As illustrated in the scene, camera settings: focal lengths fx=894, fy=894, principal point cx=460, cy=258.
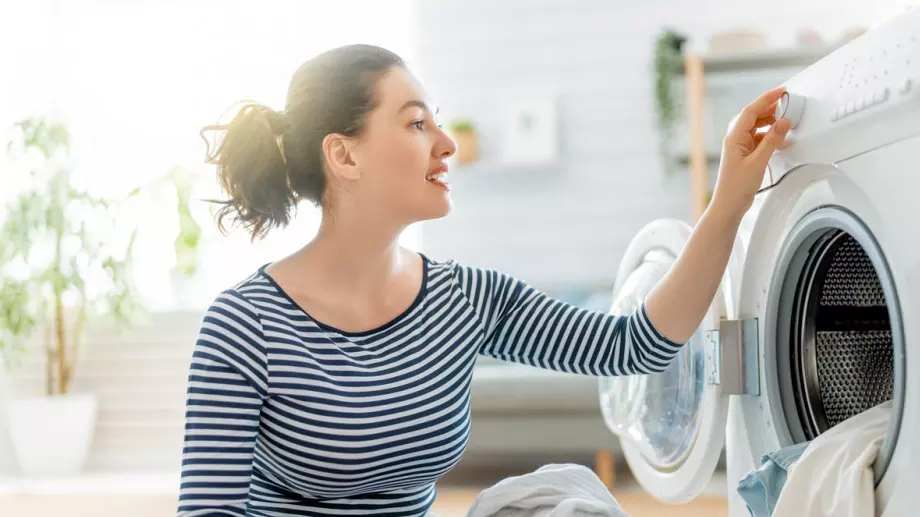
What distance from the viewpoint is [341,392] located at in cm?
116

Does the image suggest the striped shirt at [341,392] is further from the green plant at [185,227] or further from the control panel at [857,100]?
the green plant at [185,227]

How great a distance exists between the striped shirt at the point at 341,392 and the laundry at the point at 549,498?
0.09 m

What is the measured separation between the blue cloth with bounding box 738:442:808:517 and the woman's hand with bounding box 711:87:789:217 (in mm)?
307

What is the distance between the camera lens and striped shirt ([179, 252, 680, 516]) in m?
1.12

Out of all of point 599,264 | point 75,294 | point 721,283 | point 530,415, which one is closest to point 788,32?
point 599,264

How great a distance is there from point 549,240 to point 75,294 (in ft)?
7.53

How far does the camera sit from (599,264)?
3.98 metres

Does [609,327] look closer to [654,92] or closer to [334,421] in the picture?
[334,421]

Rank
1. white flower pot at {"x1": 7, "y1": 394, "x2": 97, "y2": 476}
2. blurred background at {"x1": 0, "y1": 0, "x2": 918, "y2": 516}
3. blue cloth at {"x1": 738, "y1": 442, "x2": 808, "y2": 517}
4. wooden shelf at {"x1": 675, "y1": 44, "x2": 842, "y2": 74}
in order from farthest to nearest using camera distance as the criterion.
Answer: white flower pot at {"x1": 7, "y1": 394, "x2": 97, "y2": 476}, blurred background at {"x1": 0, "y1": 0, "x2": 918, "y2": 516}, wooden shelf at {"x1": 675, "y1": 44, "x2": 842, "y2": 74}, blue cloth at {"x1": 738, "y1": 442, "x2": 808, "y2": 517}

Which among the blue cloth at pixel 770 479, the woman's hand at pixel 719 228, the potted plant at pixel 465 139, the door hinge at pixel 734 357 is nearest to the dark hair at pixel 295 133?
the woman's hand at pixel 719 228

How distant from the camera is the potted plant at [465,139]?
3.98 meters

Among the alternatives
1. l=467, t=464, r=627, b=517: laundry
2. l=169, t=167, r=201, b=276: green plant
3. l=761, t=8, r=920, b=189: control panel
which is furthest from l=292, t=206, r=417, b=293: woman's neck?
l=169, t=167, r=201, b=276: green plant

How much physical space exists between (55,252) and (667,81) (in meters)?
2.77

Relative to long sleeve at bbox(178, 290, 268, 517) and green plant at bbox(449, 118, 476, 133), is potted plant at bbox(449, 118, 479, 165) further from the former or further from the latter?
long sleeve at bbox(178, 290, 268, 517)
